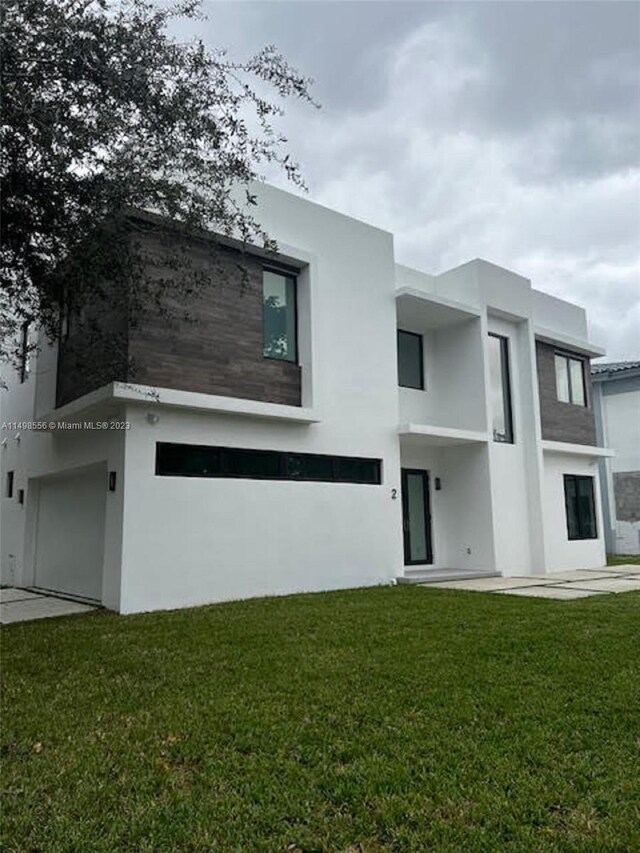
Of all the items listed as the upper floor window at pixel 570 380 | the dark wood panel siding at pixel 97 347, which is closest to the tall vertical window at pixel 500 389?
the upper floor window at pixel 570 380

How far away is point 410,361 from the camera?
1509 cm

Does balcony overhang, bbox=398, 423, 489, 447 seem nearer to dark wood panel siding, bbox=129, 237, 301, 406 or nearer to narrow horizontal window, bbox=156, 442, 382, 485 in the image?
narrow horizontal window, bbox=156, 442, 382, 485

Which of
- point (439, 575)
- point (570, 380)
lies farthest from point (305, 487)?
point (570, 380)

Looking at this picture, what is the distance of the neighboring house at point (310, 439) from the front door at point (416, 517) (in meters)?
0.05

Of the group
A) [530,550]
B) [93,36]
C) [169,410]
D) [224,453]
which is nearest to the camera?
[93,36]

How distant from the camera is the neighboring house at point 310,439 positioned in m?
9.67

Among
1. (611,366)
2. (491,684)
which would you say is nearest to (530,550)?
(491,684)

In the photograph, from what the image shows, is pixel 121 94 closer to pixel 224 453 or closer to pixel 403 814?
pixel 224 453

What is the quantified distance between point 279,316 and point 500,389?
6476mm

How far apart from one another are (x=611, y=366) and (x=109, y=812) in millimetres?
24923

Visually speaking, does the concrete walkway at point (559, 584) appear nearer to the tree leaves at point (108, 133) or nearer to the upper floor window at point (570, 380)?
the upper floor window at point (570, 380)

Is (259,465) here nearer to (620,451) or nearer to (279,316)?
(279,316)

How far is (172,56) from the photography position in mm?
6520

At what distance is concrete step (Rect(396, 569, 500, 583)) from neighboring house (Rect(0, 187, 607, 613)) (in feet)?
0.56
